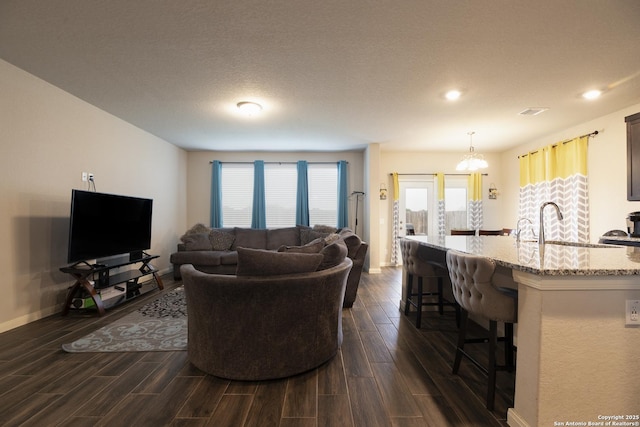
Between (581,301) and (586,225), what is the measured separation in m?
4.29

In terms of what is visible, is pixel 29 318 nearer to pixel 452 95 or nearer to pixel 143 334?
pixel 143 334

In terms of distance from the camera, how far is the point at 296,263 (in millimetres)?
1995

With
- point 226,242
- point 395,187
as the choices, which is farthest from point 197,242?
point 395,187

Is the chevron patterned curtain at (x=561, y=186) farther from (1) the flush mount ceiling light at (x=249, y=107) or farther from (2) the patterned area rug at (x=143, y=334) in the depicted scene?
(2) the patterned area rug at (x=143, y=334)

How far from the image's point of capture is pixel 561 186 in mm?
4848

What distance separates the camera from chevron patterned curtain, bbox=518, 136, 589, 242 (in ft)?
14.6

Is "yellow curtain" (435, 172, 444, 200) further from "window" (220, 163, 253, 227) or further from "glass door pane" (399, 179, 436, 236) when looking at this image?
"window" (220, 163, 253, 227)

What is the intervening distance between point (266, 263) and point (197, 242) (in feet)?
12.8

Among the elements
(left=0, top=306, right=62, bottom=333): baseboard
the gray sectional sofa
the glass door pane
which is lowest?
(left=0, top=306, right=62, bottom=333): baseboard

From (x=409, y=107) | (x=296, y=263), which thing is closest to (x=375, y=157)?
(x=409, y=107)

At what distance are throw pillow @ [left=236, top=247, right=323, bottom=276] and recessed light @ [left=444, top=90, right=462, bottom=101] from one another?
2.83 m

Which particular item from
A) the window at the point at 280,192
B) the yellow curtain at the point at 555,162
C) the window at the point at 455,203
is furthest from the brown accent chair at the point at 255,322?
the window at the point at 455,203

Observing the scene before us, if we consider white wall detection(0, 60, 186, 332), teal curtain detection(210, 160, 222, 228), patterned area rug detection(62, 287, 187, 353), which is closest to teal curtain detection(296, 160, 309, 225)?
teal curtain detection(210, 160, 222, 228)

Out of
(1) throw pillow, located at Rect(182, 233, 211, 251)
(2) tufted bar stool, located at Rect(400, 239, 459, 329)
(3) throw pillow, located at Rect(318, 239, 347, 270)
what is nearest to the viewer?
(3) throw pillow, located at Rect(318, 239, 347, 270)
